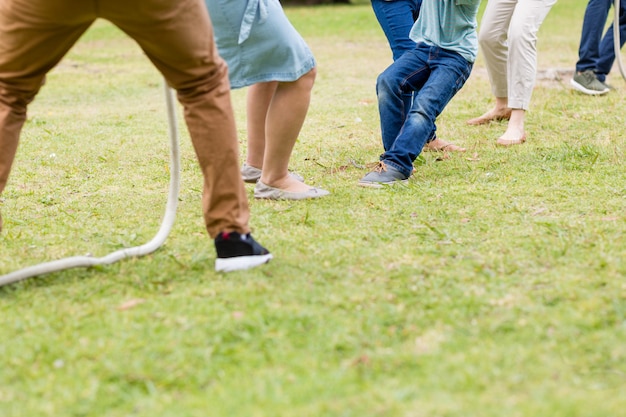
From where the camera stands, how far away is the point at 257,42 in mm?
3777

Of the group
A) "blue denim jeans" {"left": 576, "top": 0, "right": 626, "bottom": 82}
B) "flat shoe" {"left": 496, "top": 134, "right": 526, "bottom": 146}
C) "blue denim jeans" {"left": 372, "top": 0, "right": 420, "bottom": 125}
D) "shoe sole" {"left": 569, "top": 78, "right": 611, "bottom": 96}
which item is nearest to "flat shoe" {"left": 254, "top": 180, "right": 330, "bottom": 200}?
"blue denim jeans" {"left": 372, "top": 0, "right": 420, "bottom": 125}

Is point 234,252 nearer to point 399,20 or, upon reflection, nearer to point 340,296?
point 340,296

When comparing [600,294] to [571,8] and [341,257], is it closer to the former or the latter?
[341,257]

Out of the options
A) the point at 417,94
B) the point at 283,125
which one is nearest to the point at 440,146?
the point at 417,94

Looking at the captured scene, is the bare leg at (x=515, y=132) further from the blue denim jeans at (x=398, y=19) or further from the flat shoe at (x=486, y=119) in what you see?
the blue denim jeans at (x=398, y=19)

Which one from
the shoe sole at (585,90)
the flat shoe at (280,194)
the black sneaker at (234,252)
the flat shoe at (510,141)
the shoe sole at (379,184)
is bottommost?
the shoe sole at (585,90)

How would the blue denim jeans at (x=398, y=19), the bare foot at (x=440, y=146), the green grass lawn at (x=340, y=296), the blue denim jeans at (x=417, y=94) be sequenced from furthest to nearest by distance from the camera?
the bare foot at (x=440, y=146)
the blue denim jeans at (x=398, y=19)
the blue denim jeans at (x=417, y=94)
the green grass lawn at (x=340, y=296)

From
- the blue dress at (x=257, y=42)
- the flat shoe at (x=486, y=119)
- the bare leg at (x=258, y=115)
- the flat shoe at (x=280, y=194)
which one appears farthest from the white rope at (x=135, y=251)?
the flat shoe at (x=486, y=119)

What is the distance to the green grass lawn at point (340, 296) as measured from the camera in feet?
7.13

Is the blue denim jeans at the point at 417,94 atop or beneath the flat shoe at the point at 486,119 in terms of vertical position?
atop

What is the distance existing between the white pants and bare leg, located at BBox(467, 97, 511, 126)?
0.25 meters

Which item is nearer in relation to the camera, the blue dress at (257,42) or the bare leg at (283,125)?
the blue dress at (257,42)

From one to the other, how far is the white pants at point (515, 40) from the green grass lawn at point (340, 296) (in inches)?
18.5

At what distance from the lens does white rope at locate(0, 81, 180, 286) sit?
3.00 metres
